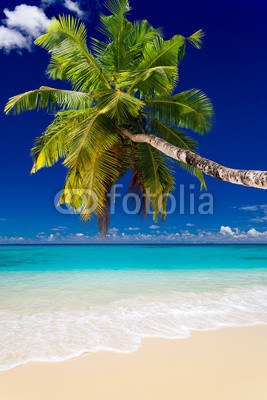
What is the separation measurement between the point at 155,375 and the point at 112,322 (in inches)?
98.7

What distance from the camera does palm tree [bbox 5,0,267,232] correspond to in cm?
639

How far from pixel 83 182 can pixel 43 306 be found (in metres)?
3.43

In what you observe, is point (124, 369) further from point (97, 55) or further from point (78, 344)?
point (97, 55)

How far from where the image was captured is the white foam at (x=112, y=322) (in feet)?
17.2

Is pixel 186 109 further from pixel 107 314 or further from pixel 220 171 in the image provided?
pixel 107 314

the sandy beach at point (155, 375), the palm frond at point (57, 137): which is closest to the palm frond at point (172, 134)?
the palm frond at point (57, 137)

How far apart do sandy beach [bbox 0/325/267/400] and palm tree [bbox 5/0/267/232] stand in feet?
9.80

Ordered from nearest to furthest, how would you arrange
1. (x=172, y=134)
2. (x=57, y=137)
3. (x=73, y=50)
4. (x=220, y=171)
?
(x=220, y=171), (x=73, y=50), (x=57, y=137), (x=172, y=134)

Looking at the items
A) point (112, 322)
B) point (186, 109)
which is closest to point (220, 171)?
point (186, 109)

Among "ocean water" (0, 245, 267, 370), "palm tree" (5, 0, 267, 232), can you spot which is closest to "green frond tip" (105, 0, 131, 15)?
"palm tree" (5, 0, 267, 232)

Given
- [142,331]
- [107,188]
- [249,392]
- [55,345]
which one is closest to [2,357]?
[55,345]

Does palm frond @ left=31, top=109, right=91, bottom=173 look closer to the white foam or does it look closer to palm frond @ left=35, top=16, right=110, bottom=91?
palm frond @ left=35, top=16, right=110, bottom=91

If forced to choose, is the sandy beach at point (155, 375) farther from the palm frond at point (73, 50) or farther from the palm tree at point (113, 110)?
the palm frond at point (73, 50)

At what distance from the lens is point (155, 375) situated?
14.1ft
